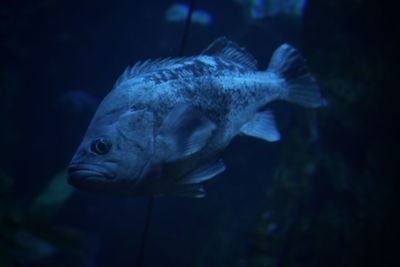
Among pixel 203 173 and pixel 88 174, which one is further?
pixel 203 173

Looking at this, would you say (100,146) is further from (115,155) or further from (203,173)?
(203,173)

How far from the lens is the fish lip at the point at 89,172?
167cm

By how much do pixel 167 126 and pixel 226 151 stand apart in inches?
188

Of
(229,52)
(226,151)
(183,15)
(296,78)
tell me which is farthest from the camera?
(183,15)

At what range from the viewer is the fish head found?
1688 millimetres

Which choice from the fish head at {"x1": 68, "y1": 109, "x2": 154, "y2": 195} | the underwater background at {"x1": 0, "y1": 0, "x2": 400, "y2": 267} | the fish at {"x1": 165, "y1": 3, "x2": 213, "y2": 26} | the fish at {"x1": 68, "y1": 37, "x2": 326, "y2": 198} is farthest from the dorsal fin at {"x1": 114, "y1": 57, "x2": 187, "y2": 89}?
the fish at {"x1": 165, "y1": 3, "x2": 213, "y2": 26}

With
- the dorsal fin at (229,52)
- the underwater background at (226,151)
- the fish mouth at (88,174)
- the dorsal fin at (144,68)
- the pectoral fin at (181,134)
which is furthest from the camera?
the underwater background at (226,151)

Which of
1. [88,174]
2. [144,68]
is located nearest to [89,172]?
[88,174]

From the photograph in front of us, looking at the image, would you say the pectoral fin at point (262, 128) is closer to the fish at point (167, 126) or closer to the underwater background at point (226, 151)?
the fish at point (167, 126)

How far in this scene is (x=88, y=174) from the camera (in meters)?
1.68

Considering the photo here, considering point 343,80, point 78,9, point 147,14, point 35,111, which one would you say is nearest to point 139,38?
point 147,14

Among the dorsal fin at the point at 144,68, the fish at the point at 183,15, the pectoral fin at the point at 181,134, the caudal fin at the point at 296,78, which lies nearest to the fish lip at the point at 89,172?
the pectoral fin at the point at 181,134

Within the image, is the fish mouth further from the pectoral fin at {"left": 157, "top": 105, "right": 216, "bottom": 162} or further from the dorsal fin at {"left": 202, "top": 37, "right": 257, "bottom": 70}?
the dorsal fin at {"left": 202, "top": 37, "right": 257, "bottom": 70}

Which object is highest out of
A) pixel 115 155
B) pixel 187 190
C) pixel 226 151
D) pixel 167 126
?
pixel 167 126
